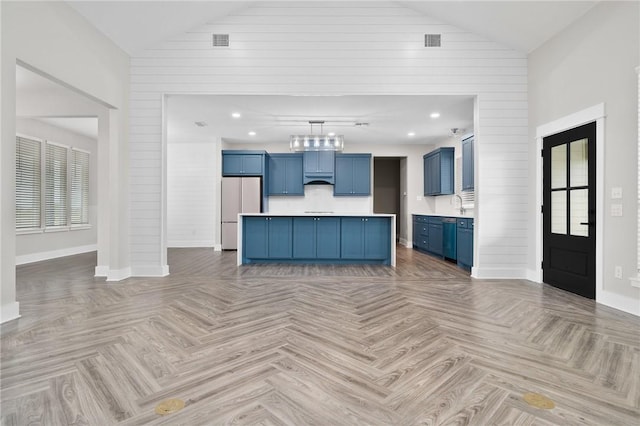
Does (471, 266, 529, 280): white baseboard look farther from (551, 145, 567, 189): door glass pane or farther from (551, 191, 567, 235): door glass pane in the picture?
(551, 145, 567, 189): door glass pane

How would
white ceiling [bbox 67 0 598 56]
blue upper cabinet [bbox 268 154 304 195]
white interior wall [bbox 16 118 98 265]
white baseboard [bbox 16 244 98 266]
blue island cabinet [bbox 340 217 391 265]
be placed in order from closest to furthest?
white ceiling [bbox 67 0 598 56] → blue island cabinet [bbox 340 217 391 265] → white baseboard [bbox 16 244 98 266] → white interior wall [bbox 16 118 98 265] → blue upper cabinet [bbox 268 154 304 195]

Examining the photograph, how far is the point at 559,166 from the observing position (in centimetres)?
404

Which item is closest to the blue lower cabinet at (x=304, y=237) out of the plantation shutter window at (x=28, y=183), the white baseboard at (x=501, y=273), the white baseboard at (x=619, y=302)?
the white baseboard at (x=501, y=273)

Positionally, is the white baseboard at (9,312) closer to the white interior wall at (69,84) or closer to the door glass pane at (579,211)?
the white interior wall at (69,84)

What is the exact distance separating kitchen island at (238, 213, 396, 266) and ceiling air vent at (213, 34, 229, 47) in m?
2.84

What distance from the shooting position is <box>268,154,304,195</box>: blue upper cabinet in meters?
8.23

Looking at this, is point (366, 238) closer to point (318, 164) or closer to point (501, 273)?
point (501, 273)

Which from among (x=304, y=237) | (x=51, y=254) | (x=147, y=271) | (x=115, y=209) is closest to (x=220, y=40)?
(x=115, y=209)

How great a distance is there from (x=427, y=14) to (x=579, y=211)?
3487mm

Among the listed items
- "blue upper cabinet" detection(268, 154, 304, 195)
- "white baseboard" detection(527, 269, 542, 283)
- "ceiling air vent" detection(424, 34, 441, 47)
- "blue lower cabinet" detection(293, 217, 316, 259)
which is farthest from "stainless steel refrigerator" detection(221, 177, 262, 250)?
"white baseboard" detection(527, 269, 542, 283)

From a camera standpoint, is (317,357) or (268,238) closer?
(317,357)

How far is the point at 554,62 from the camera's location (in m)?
4.08

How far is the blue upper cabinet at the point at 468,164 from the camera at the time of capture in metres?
5.86

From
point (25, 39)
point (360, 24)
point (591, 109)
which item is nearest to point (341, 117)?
point (360, 24)
